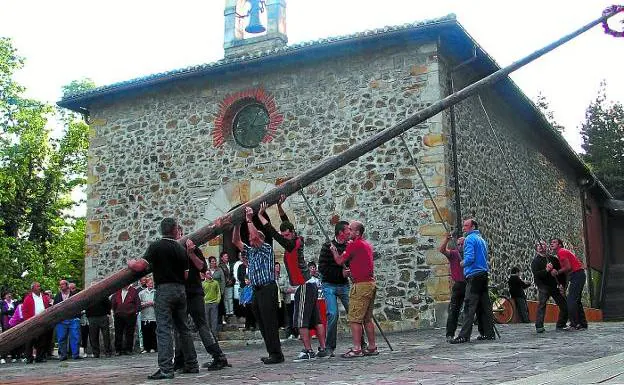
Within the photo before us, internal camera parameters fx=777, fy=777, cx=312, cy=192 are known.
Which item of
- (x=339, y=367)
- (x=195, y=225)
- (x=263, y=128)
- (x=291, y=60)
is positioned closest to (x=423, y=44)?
(x=291, y=60)

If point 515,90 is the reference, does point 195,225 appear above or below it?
below

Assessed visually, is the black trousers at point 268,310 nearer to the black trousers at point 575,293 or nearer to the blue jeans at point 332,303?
the blue jeans at point 332,303

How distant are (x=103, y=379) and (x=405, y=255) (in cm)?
683

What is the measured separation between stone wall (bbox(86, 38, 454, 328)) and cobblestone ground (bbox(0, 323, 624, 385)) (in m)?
2.85

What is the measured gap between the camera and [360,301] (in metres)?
8.58

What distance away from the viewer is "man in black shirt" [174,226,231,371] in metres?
8.05

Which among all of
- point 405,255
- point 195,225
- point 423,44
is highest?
point 423,44

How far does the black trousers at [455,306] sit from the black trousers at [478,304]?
27 centimetres

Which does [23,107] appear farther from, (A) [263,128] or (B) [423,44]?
(B) [423,44]

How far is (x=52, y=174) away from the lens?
30094mm

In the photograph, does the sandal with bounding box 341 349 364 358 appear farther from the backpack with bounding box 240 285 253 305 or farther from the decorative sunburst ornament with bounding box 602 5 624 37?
the decorative sunburst ornament with bounding box 602 5 624 37

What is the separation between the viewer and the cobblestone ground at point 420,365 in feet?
20.6

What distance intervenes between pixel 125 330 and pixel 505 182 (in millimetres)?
8620

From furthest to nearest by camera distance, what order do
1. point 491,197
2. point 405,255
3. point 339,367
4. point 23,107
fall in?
point 23,107
point 491,197
point 405,255
point 339,367
